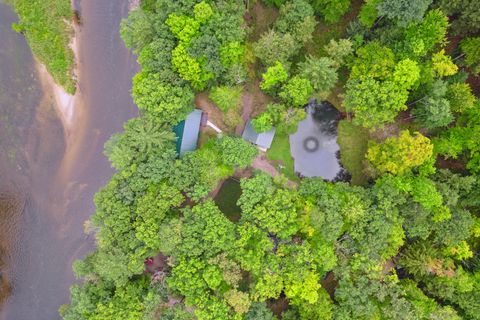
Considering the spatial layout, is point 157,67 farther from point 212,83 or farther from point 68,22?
point 68,22

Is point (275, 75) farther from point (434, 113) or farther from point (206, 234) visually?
point (206, 234)

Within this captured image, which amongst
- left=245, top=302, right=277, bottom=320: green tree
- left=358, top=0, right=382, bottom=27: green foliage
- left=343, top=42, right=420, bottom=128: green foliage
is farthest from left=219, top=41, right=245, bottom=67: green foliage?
left=245, top=302, right=277, bottom=320: green tree

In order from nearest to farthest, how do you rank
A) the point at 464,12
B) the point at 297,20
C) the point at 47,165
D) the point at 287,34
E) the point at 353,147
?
1. the point at 464,12
2. the point at 287,34
3. the point at 297,20
4. the point at 353,147
5. the point at 47,165

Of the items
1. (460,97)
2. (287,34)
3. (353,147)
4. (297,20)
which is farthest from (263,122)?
(460,97)

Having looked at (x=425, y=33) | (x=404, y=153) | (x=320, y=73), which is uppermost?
(x=425, y=33)

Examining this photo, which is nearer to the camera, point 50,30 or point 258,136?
point 258,136

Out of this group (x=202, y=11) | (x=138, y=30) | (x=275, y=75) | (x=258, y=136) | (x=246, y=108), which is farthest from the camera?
(x=246, y=108)
